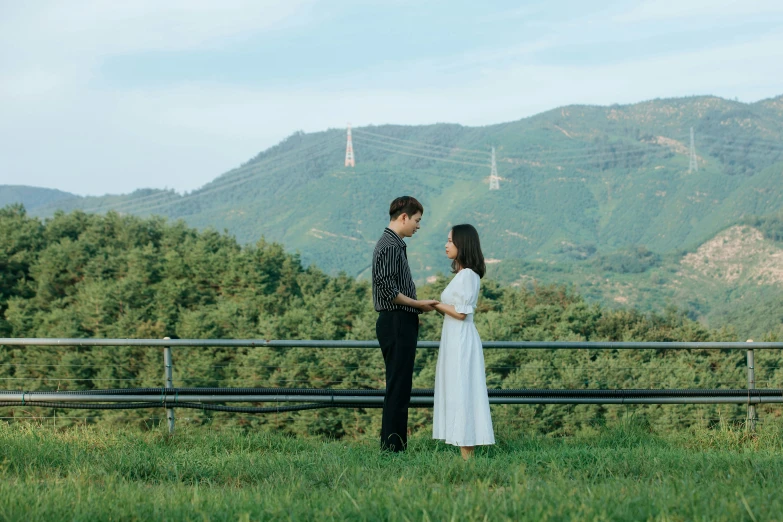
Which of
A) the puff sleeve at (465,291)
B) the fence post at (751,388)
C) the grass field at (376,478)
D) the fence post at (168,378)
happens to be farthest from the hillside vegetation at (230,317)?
the puff sleeve at (465,291)

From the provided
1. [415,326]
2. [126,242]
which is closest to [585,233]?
[126,242]

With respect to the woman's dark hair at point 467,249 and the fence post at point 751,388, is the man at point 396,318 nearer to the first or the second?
the woman's dark hair at point 467,249

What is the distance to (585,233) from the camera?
609 ft

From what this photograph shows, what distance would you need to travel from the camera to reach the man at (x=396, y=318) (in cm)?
573

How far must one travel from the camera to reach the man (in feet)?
18.8

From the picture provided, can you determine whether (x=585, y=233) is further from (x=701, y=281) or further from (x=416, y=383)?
(x=416, y=383)

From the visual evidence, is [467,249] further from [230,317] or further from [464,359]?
[230,317]

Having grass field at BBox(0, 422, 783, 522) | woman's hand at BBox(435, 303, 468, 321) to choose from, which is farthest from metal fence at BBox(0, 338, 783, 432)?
woman's hand at BBox(435, 303, 468, 321)

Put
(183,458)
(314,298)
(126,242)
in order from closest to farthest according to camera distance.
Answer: (183,458)
(314,298)
(126,242)

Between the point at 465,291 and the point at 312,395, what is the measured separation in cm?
189

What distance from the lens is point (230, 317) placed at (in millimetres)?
41344

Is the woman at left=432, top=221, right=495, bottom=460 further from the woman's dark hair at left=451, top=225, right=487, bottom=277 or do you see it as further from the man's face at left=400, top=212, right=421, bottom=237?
the man's face at left=400, top=212, right=421, bottom=237

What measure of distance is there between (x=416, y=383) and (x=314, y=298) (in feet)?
47.1

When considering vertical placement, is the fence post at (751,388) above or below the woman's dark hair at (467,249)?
below
